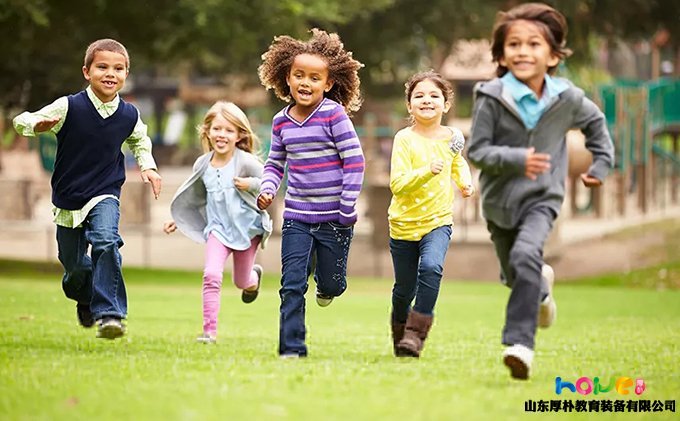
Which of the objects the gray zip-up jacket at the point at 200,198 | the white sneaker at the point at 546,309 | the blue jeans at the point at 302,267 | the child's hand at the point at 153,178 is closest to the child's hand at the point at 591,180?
the white sneaker at the point at 546,309

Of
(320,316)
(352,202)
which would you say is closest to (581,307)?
(320,316)

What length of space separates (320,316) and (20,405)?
10056mm

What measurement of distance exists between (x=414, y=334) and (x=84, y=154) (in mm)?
2517

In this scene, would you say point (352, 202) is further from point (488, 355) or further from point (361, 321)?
point (361, 321)

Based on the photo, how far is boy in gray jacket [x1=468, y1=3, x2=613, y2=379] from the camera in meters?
7.52

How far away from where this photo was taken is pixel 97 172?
947cm

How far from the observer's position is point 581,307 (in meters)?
19.7

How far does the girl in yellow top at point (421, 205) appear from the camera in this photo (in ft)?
29.3

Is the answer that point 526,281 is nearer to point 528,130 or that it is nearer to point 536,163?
point 536,163

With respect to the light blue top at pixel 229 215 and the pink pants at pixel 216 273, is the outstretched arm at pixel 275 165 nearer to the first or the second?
the pink pants at pixel 216 273

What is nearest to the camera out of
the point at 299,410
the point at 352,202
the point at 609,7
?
the point at 299,410

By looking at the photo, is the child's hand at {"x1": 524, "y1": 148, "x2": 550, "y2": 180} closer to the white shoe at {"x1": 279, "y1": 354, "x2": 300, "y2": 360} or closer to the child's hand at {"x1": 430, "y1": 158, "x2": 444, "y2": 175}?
the child's hand at {"x1": 430, "y1": 158, "x2": 444, "y2": 175}

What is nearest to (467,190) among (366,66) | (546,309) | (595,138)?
(546,309)

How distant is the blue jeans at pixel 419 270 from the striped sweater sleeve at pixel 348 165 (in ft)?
1.57
